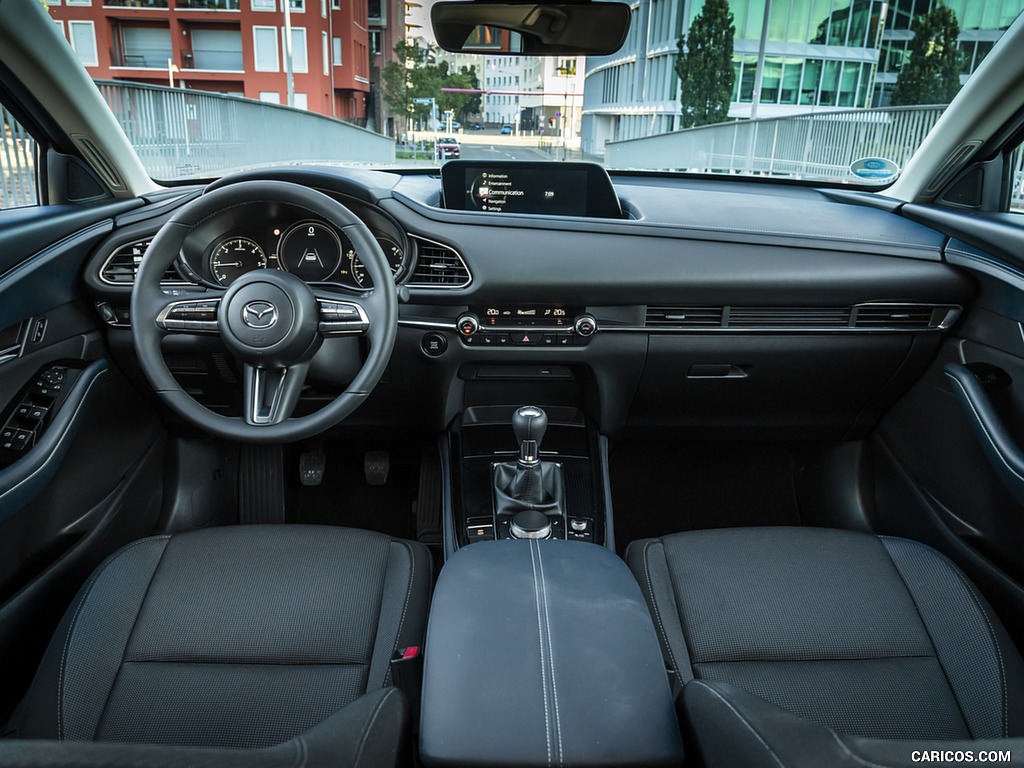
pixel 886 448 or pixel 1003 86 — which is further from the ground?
pixel 1003 86

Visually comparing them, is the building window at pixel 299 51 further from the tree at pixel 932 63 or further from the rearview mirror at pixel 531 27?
the tree at pixel 932 63

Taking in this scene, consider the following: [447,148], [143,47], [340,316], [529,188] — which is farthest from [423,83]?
[143,47]

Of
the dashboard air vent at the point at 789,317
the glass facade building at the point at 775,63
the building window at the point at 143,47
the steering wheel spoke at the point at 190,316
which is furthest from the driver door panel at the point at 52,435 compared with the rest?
the building window at the point at 143,47

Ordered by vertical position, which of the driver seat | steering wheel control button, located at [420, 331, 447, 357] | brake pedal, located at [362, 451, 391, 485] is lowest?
brake pedal, located at [362, 451, 391, 485]

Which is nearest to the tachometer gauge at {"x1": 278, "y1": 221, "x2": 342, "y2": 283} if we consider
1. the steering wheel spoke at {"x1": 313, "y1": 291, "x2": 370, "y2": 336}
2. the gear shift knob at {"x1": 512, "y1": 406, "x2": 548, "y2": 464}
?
the steering wheel spoke at {"x1": 313, "y1": 291, "x2": 370, "y2": 336}

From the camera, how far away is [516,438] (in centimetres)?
239

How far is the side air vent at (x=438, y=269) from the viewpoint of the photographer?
214 cm

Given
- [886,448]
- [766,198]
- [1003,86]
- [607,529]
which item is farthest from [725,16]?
[607,529]

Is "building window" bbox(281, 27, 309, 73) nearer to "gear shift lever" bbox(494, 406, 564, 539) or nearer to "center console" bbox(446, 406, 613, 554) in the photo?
"center console" bbox(446, 406, 613, 554)

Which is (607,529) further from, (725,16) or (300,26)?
(300,26)

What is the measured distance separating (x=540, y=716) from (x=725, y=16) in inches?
160

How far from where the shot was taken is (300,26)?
5066 mm

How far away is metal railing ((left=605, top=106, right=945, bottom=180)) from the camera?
2.82 metres

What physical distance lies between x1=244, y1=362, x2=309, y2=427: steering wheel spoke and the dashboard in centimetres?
31
